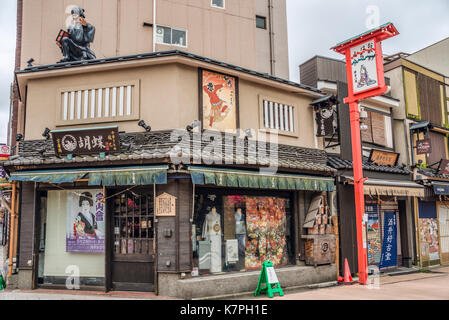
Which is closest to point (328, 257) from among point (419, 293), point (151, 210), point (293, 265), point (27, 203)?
point (293, 265)

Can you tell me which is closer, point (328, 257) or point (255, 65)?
point (328, 257)

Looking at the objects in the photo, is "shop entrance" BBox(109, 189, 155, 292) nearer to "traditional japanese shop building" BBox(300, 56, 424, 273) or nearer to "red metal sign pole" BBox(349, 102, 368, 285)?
"red metal sign pole" BBox(349, 102, 368, 285)

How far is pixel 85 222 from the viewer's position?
36.8 ft

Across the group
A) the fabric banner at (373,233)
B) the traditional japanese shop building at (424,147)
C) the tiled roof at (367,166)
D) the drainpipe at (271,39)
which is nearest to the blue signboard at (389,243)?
the fabric banner at (373,233)

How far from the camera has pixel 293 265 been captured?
12.8 metres

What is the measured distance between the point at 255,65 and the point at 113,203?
10.6 meters

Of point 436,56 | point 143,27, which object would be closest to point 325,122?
point 143,27

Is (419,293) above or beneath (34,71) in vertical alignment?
beneath

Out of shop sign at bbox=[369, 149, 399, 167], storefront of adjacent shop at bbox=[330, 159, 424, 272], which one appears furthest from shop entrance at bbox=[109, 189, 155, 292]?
shop sign at bbox=[369, 149, 399, 167]

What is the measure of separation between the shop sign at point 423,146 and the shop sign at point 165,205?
12.4 metres

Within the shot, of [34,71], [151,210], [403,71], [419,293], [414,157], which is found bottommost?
[419,293]
